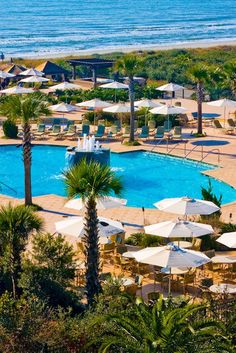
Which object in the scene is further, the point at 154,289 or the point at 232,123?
the point at 232,123

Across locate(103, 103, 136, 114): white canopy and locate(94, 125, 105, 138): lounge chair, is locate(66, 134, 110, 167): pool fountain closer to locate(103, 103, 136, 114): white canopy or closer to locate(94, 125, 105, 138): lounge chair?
locate(94, 125, 105, 138): lounge chair

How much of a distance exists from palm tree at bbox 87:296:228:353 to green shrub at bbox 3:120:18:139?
23.8 m

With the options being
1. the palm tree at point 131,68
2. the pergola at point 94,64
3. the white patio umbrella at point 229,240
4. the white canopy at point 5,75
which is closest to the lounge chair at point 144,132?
the palm tree at point 131,68

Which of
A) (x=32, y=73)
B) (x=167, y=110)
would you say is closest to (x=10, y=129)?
(x=167, y=110)

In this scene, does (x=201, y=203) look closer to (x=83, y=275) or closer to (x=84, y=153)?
(x=83, y=275)

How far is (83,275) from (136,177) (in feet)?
42.4

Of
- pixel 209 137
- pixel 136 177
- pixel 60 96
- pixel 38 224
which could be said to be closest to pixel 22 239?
pixel 38 224

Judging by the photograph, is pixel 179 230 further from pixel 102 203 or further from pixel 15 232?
pixel 15 232

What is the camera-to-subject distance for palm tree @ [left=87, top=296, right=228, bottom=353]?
12.0 metres

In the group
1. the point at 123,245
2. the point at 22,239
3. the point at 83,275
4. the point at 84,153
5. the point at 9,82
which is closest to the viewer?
the point at 22,239

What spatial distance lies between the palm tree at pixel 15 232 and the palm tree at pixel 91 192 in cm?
111

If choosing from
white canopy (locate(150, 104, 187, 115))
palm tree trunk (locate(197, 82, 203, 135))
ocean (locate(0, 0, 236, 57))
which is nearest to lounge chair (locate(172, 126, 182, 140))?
white canopy (locate(150, 104, 187, 115))

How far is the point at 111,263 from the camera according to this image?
20328mm

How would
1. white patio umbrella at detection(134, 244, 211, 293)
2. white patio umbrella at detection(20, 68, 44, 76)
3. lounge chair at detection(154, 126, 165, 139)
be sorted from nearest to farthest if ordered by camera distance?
white patio umbrella at detection(134, 244, 211, 293) < lounge chair at detection(154, 126, 165, 139) < white patio umbrella at detection(20, 68, 44, 76)
